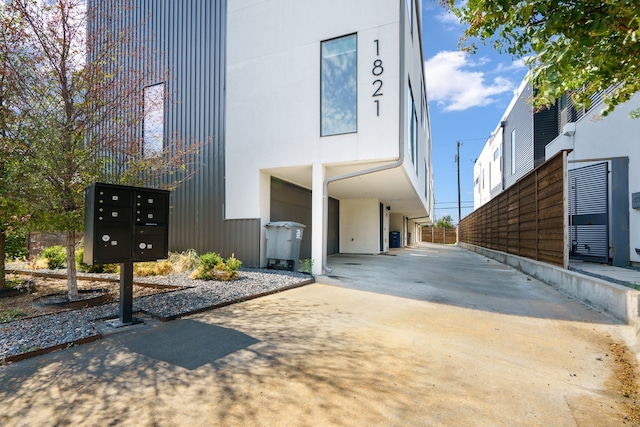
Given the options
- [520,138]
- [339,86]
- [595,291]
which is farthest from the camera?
[520,138]

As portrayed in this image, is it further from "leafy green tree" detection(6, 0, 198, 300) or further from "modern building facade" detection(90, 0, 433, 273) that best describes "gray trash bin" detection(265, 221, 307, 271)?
"leafy green tree" detection(6, 0, 198, 300)

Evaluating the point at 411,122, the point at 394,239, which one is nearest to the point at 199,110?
the point at 411,122

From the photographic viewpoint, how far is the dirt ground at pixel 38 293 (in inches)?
160

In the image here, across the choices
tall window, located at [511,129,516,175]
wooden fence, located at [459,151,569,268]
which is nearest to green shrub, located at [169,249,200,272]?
wooden fence, located at [459,151,569,268]

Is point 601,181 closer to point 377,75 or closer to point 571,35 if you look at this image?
point 377,75

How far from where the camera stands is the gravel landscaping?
3004mm

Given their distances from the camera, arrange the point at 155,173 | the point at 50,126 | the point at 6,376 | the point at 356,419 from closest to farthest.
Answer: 1. the point at 356,419
2. the point at 6,376
3. the point at 50,126
4. the point at 155,173

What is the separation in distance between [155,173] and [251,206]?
3.21m

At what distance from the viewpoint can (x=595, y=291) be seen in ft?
15.3

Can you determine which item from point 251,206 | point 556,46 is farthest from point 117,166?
point 556,46

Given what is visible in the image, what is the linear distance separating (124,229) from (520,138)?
17.9 m

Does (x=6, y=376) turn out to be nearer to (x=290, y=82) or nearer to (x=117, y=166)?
(x=117, y=166)

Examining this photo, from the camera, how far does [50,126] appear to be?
13.8 feet

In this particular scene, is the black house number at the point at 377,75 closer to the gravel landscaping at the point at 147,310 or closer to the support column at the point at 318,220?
the support column at the point at 318,220
